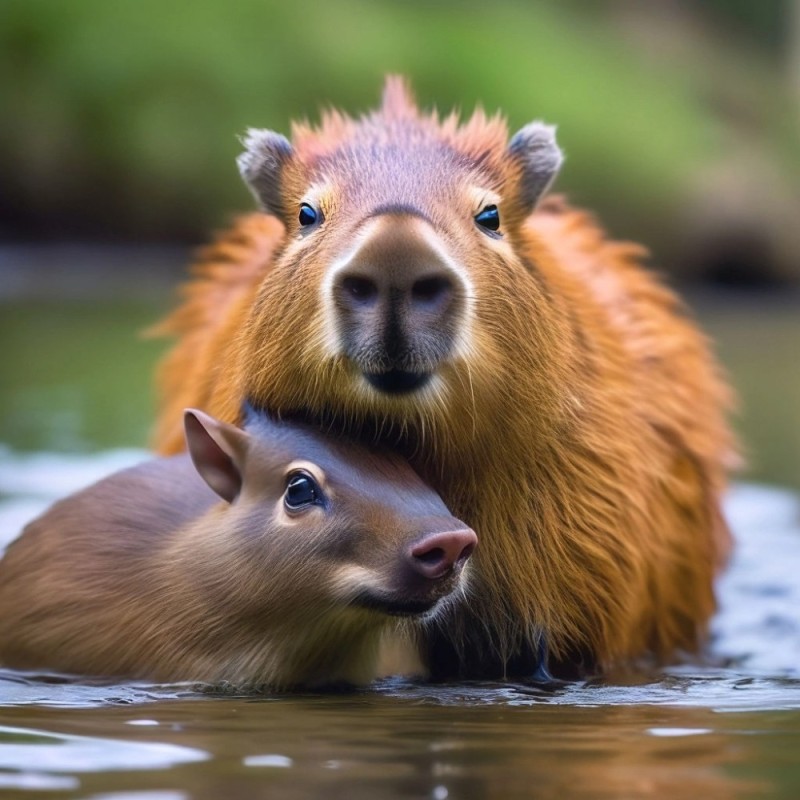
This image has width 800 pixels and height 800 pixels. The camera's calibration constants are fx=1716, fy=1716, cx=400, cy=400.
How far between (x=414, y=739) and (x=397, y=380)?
1.08 m

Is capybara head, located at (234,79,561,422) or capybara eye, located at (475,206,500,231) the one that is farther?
capybara eye, located at (475,206,500,231)

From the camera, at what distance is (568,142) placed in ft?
67.4

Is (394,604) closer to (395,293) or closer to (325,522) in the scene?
(325,522)

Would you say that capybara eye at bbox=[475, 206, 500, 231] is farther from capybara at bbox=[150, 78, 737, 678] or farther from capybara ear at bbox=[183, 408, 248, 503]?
capybara ear at bbox=[183, 408, 248, 503]

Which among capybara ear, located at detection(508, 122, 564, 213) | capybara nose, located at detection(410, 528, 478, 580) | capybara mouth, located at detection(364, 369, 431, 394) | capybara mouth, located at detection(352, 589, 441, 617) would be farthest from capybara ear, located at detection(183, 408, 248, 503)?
capybara ear, located at detection(508, 122, 564, 213)

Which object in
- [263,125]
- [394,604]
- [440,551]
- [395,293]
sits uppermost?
[263,125]

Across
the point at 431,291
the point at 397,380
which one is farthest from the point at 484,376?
the point at 431,291

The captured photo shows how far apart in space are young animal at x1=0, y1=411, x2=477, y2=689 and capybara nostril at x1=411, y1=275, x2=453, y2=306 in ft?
1.89

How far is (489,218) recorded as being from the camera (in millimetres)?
5211

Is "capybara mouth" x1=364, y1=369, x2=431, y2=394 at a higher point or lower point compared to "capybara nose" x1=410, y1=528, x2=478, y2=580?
higher

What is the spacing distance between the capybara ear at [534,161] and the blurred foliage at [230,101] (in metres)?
13.6

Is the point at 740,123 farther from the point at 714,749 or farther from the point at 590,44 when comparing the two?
the point at 714,749

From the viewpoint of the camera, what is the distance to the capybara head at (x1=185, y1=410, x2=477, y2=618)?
4594 mm

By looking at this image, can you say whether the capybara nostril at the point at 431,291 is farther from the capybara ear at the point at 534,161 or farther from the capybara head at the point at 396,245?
the capybara ear at the point at 534,161
